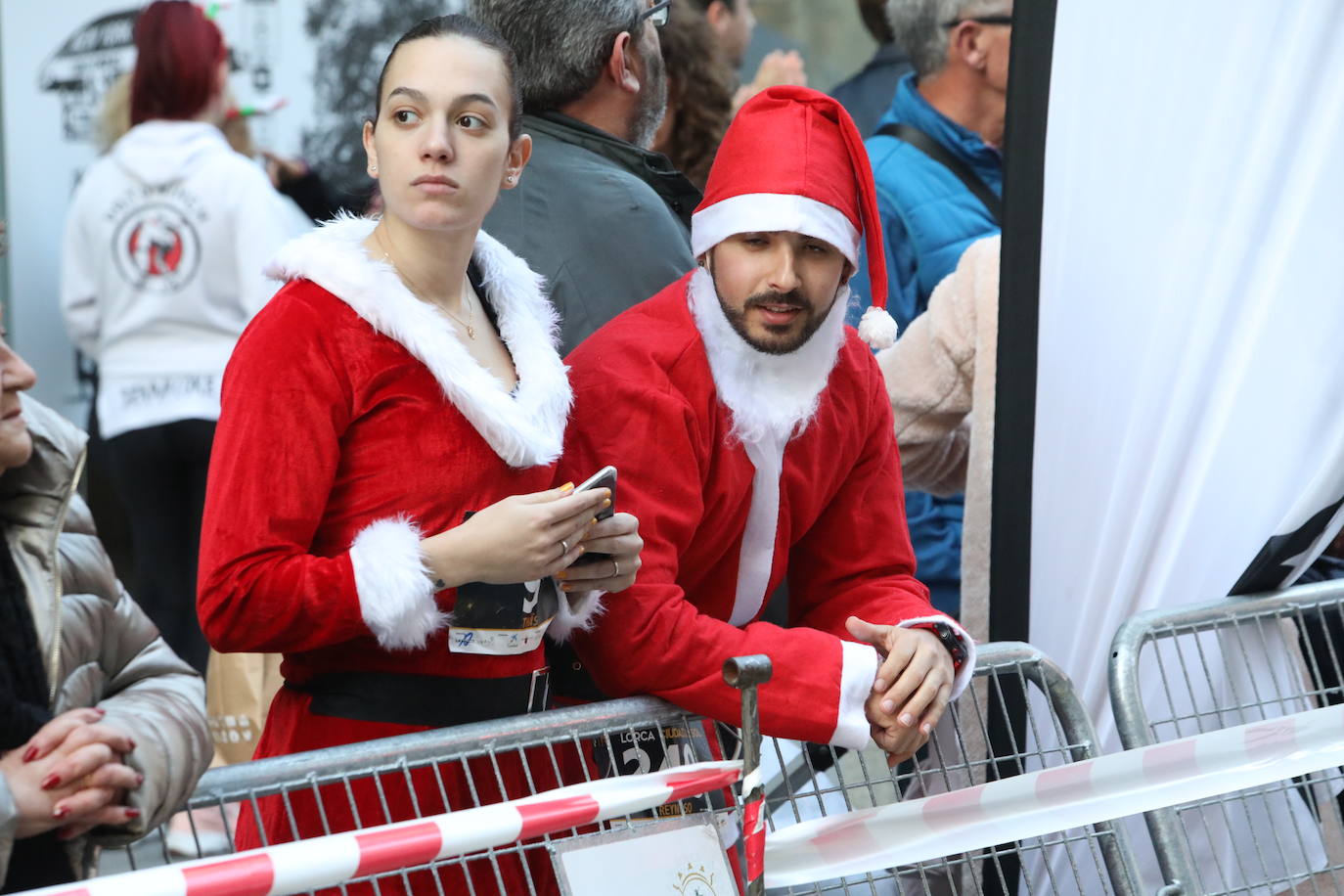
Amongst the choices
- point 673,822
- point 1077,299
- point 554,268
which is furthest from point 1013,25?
point 673,822

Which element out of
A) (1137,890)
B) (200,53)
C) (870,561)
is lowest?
(1137,890)

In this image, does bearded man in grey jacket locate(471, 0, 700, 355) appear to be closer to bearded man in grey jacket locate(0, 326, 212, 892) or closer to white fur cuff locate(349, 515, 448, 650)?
white fur cuff locate(349, 515, 448, 650)

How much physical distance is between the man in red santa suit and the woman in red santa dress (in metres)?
0.12

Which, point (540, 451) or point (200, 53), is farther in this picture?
point (200, 53)

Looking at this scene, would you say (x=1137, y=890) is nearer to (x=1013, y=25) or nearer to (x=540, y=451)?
(x=540, y=451)

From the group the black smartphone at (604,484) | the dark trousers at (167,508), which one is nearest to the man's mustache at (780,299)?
the black smartphone at (604,484)

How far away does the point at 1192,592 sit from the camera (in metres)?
2.88

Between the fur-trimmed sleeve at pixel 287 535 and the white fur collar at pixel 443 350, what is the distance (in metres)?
0.09

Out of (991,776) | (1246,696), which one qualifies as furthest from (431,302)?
(1246,696)

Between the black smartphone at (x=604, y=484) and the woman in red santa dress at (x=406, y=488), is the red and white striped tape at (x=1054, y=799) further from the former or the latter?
the black smartphone at (x=604, y=484)

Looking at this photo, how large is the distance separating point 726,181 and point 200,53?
2.64 meters

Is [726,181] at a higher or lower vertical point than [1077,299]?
higher

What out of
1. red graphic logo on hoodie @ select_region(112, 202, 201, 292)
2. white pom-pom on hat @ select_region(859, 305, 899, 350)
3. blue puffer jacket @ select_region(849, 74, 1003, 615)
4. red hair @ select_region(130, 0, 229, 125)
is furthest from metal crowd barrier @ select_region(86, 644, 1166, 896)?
red hair @ select_region(130, 0, 229, 125)

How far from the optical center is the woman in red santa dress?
191 cm
